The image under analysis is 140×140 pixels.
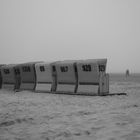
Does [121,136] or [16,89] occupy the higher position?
[121,136]

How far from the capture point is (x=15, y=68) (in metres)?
19.5

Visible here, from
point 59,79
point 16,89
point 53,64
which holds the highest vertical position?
point 53,64

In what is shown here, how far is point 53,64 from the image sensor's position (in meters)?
16.6

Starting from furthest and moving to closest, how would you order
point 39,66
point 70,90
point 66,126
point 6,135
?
point 39,66, point 70,90, point 66,126, point 6,135

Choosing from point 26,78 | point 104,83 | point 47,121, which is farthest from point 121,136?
point 26,78

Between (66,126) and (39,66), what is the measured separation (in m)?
11.6

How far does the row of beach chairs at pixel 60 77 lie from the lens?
14484 millimetres

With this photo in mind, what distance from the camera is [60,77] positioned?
1634cm

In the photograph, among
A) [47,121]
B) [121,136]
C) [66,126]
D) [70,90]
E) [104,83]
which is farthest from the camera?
[70,90]

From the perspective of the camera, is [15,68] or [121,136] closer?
[121,136]

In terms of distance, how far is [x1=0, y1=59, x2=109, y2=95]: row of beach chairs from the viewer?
14484mm

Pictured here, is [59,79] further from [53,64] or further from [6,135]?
[6,135]

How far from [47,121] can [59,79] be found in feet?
31.2

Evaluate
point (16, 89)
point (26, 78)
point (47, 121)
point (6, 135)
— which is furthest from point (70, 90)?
point (6, 135)
